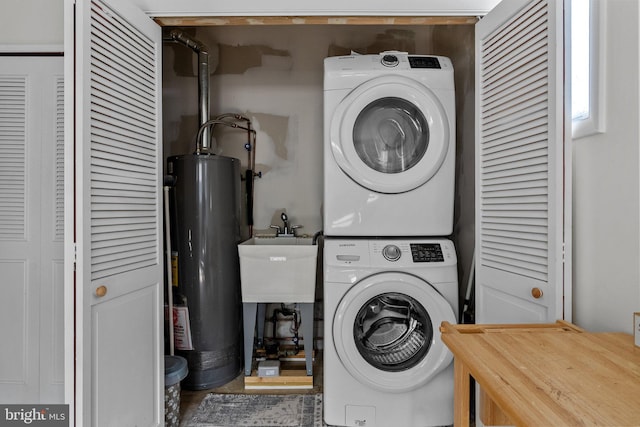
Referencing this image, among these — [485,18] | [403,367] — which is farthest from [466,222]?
[485,18]

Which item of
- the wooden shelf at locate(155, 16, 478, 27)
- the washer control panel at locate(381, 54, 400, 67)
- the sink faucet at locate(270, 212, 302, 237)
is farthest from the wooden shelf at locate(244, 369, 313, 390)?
the wooden shelf at locate(155, 16, 478, 27)

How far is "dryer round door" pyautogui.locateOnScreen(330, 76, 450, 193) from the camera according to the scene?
6.28 ft

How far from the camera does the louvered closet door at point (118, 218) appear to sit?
1.31 metres

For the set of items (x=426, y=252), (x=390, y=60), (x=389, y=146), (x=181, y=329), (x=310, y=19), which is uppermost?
(x=310, y=19)

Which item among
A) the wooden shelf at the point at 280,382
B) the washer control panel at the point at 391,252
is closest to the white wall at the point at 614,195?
the washer control panel at the point at 391,252

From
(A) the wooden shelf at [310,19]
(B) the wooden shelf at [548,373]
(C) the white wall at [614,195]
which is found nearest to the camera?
(B) the wooden shelf at [548,373]

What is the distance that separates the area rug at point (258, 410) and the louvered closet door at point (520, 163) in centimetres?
106

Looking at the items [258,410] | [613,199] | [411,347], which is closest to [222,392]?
[258,410]

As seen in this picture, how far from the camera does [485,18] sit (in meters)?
1.64

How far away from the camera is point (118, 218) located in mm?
1498

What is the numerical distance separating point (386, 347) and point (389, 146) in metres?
1.05

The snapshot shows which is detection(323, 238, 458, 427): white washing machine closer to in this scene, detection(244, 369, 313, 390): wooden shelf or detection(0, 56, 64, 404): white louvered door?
detection(244, 369, 313, 390): wooden shelf

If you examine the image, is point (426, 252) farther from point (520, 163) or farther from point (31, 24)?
point (31, 24)

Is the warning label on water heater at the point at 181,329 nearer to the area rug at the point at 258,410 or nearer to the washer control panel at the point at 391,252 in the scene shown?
the area rug at the point at 258,410
